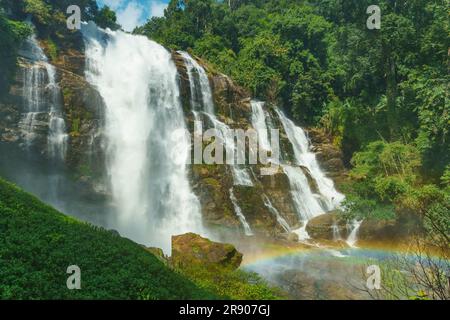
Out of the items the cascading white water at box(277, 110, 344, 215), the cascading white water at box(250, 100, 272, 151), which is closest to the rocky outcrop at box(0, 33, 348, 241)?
the cascading white water at box(277, 110, 344, 215)

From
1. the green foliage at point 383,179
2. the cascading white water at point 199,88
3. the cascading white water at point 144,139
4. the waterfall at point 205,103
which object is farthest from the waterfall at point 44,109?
the green foliage at point 383,179

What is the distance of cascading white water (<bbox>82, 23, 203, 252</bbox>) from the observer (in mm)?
20688

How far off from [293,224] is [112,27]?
26838 millimetres

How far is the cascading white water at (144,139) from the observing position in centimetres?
2069

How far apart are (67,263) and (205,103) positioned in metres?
22.1

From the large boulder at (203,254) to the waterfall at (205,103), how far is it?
9.85 metres

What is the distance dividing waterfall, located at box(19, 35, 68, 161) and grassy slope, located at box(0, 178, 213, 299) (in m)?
10.9

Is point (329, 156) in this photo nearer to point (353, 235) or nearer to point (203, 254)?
point (353, 235)

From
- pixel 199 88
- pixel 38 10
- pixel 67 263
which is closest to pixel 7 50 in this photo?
pixel 38 10

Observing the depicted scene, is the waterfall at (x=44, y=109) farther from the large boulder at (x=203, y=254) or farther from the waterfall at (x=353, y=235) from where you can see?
the waterfall at (x=353, y=235)

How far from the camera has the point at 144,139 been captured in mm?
23891

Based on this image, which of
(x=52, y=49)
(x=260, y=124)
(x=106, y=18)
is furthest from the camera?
(x=106, y=18)
